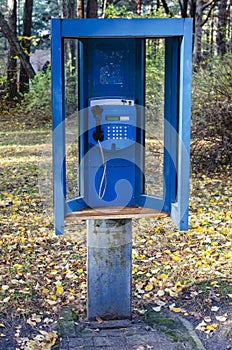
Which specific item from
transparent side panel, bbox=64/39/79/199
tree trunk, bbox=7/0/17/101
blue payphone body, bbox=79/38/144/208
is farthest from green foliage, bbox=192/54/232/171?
tree trunk, bbox=7/0/17/101

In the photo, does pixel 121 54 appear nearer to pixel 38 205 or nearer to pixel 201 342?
pixel 201 342

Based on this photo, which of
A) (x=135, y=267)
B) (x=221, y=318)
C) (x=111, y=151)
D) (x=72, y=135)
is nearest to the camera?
(x=111, y=151)

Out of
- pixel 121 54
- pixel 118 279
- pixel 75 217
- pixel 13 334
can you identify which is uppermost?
pixel 121 54

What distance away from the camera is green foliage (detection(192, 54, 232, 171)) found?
8117mm

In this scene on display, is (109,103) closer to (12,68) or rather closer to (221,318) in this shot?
(221,318)

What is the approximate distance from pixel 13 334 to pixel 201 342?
4.35ft

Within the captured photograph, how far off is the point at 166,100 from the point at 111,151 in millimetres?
536

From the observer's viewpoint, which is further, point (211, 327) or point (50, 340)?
point (211, 327)

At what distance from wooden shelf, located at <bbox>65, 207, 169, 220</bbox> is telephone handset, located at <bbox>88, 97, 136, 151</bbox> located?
1.44 ft

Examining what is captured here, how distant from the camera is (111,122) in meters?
3.65

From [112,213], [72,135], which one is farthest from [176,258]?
[72,135]

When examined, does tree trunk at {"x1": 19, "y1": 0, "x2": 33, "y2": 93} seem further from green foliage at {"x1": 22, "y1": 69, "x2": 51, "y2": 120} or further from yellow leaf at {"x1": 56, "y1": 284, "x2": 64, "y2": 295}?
yellow leaf at {"x1": 56, "y1": 284, "x2": 64, "y2": 295}

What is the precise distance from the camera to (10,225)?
639 cm

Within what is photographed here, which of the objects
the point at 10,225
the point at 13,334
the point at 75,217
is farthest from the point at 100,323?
the point at 10,225
